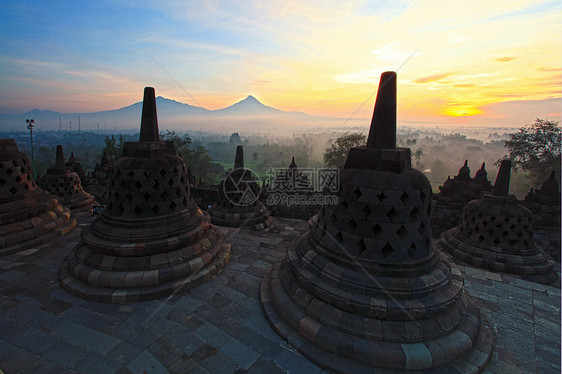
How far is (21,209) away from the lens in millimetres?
7426

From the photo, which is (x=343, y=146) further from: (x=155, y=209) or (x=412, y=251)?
(x=412, y=251)

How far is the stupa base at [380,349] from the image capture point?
366 cm

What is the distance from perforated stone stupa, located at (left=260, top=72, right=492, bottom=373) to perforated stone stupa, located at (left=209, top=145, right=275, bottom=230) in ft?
18.6

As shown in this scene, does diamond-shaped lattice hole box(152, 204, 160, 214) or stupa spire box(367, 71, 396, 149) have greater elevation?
stupa spire box(367, 71, 396, 149)

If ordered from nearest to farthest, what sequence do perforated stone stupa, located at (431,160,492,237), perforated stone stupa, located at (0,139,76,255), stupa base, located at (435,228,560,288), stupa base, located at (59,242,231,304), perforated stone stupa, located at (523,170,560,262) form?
stupa base, located at (59,242,231,304) < perforated stone stupa, located at (0,139,76,255) < stupa base, located at (435,228,560,288) < perforated stone stupa, located at (523,170,560,262) < perforated stone stupa, located at (431,160,492,237)

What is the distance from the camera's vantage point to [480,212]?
9406mm

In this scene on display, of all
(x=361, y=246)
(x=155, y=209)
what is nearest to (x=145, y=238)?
(x=155, y=209)

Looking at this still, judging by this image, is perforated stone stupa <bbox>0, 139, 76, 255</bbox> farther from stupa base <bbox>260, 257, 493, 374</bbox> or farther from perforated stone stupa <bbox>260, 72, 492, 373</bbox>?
stupa base <bbox>260, 257, 493, 374</bbox>

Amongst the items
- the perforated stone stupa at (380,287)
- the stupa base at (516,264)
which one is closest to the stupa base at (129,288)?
the perforated stone stupa at (380,287)

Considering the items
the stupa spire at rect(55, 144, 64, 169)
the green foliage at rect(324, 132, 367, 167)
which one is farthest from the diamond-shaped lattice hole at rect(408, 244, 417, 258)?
the green foliage at rect(324, 132, 367, 167)

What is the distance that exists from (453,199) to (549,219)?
4.27 meters

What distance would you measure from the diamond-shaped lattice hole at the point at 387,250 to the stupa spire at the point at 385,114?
172cm

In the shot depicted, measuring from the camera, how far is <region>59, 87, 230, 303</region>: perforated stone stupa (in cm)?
520

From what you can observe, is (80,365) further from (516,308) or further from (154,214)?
(516,308)
